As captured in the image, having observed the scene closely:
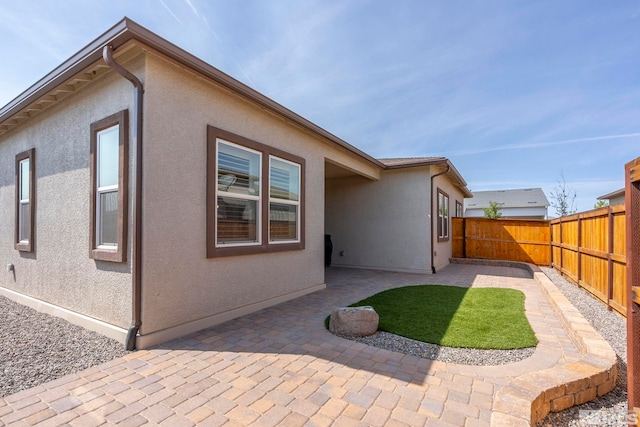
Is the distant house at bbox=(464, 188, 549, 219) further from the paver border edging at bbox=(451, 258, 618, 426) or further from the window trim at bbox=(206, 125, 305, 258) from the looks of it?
the paver border edging at bbox=(451, 258, 618, 426)

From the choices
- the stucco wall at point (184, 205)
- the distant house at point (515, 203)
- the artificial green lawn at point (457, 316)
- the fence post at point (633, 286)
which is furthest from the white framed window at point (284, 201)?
the distant house at point (515, 203)

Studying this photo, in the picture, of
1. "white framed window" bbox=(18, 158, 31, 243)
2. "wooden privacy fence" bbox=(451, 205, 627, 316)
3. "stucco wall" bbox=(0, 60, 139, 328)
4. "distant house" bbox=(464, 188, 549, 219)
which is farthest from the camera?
"distant house" bbox=(464, 188, 549, 219)

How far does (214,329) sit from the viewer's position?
4.34m

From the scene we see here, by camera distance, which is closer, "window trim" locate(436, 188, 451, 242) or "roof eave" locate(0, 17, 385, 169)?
"roof eave" locate(0, 17, 385, 169)

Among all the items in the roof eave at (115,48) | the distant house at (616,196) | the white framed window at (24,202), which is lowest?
the white framed window at (24,202)

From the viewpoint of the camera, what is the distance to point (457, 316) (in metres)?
4.98

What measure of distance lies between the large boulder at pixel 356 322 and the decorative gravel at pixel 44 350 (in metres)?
2.76

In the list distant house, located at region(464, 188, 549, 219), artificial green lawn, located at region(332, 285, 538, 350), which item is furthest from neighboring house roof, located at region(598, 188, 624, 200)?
artificial green lawn, located at region(332, 285, 538, 350)

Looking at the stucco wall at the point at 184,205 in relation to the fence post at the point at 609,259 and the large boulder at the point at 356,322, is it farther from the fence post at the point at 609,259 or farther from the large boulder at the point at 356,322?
the fence post at the point at 609,259

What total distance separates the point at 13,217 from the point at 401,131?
15.2m

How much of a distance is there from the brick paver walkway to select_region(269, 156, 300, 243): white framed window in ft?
7.39

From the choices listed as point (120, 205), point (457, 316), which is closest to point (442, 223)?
point (457, 316)

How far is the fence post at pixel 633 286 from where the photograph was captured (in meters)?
2.11

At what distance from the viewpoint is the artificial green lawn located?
3.96 meters
